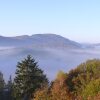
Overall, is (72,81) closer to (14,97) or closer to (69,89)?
(69,89)

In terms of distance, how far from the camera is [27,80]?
72.4 meters

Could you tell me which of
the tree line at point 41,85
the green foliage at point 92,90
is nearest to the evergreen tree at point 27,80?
the tree line at point 41,85

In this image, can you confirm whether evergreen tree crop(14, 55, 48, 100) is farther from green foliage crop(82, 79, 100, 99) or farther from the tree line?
green foliage crop(82, 79, 100, 99)

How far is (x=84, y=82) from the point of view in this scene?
251 feet

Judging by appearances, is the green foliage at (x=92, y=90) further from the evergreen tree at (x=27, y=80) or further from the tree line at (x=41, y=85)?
the evergreen tree at (x=27, y=80)

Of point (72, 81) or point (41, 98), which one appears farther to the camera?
point (72, 81)

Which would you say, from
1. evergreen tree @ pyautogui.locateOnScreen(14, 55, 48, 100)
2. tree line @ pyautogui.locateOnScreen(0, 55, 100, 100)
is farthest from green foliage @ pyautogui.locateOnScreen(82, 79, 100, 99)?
evergreen tree @ pyautogui.locateOnScreen(14, 55, 48, 100)

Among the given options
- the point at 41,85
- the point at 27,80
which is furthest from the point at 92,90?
the point at 27,80

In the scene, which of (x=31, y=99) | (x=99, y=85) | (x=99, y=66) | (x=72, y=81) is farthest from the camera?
(x=99, y=66)

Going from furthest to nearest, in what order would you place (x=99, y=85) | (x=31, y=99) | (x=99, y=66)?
1. (x=99, y=66)
2. (x=31, y=99)
3. (x=99, y=85)

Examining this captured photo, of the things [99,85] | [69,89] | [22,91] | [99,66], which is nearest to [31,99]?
[22,91]

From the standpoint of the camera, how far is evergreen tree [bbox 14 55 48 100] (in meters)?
72.6

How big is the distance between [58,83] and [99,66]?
1353 centimetres

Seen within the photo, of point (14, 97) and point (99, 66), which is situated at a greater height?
point (99, 66)
